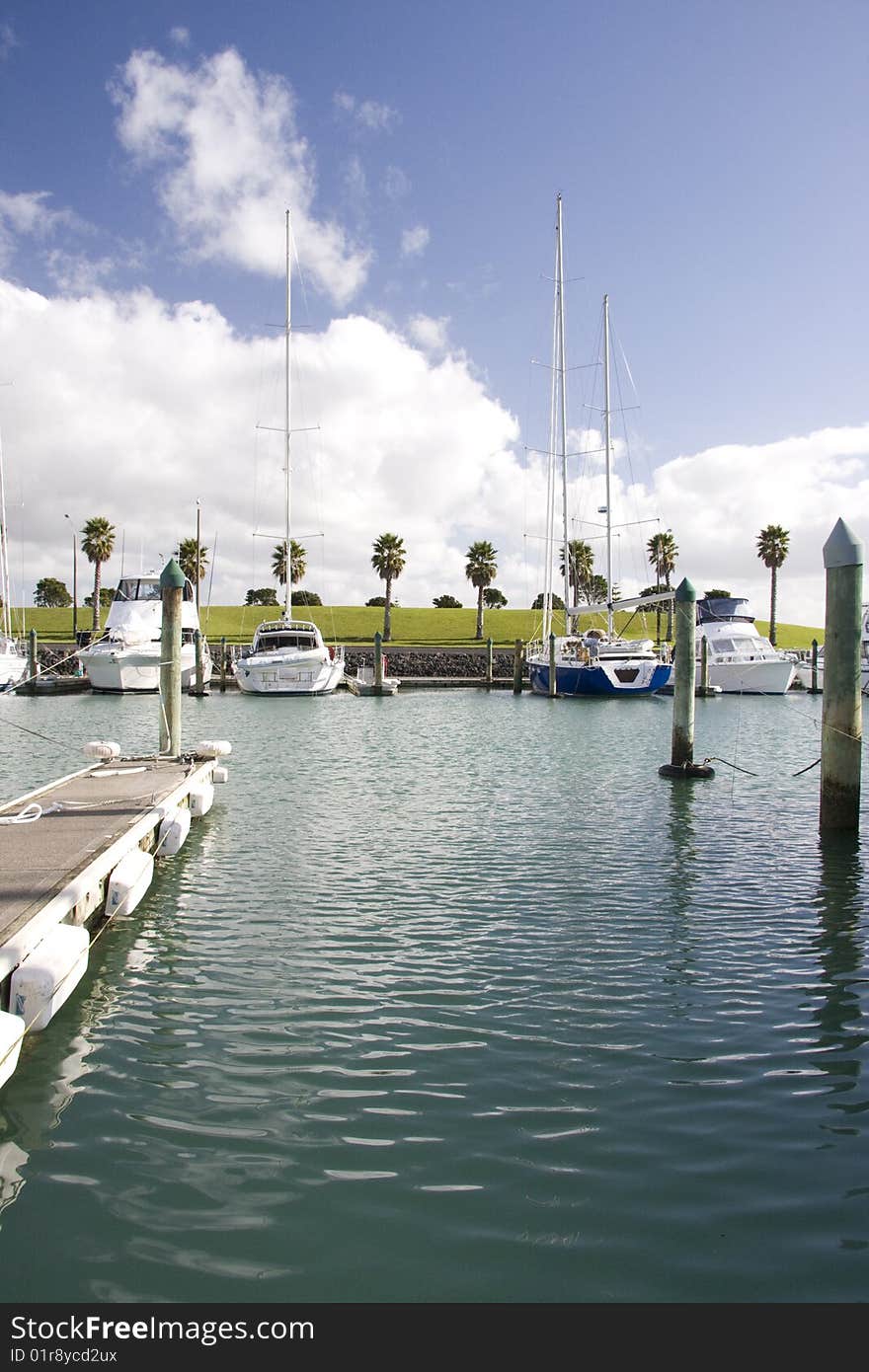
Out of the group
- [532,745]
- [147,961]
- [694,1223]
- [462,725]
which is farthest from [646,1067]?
[462,725]

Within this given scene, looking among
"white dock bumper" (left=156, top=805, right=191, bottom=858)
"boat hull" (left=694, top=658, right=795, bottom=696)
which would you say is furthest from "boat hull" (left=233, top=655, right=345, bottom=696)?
"white dock bumper" (left=156, top=805, right=191, bottom=858)

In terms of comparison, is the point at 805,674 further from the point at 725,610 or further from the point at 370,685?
the point at 370,685

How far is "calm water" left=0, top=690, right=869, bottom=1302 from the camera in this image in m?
4.11

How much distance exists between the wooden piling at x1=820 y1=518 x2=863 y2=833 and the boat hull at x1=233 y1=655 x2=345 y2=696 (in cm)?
3437

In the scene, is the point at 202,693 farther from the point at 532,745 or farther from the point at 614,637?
the point at 532,745

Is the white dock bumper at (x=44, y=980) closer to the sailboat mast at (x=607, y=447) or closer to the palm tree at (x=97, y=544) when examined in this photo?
the sailboat mast at (x=607, y=447)

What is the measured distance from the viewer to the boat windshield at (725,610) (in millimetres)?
53750

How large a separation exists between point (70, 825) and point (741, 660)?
45.3 meters

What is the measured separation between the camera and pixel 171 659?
16703 mm

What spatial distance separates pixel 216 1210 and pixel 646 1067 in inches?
110

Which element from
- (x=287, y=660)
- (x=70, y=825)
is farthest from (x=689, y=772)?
(x=287, y=660)

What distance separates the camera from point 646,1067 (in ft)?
19.6

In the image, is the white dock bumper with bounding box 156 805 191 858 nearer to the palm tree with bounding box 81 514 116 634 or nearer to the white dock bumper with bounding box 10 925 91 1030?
the white dock bumper with bounding box 10 925 91 1030
